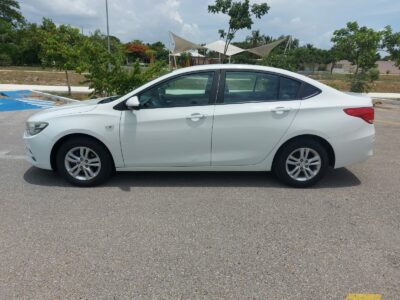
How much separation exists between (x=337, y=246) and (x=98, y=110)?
125 inches

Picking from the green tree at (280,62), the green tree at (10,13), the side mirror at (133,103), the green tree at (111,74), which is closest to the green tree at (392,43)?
the green tree at (280,62)

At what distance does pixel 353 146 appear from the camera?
4.50 metres

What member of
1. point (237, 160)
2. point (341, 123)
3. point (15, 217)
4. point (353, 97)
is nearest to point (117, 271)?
point (15, 217)

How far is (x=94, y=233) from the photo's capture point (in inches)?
131

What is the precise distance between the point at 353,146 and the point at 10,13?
6448 centimetres

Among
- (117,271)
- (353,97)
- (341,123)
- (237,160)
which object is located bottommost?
(117,271)

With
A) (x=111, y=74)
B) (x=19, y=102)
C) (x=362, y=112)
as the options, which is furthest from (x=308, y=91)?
(x=19, y=102)

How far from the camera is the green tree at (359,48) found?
18484mm

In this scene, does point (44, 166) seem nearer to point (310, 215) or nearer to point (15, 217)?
point (15, 217)

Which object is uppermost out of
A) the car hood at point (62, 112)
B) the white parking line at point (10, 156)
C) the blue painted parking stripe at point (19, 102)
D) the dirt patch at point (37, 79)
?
the car hood at point (62, 112)

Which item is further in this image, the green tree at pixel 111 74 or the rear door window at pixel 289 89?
the green tree at pixel 111 74

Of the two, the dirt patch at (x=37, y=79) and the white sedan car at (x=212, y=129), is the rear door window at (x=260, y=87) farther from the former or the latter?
the dirt patch at (x=37, y=79)

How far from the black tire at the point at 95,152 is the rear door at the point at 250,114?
138 centimetres

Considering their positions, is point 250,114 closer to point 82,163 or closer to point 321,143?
point 321,143
